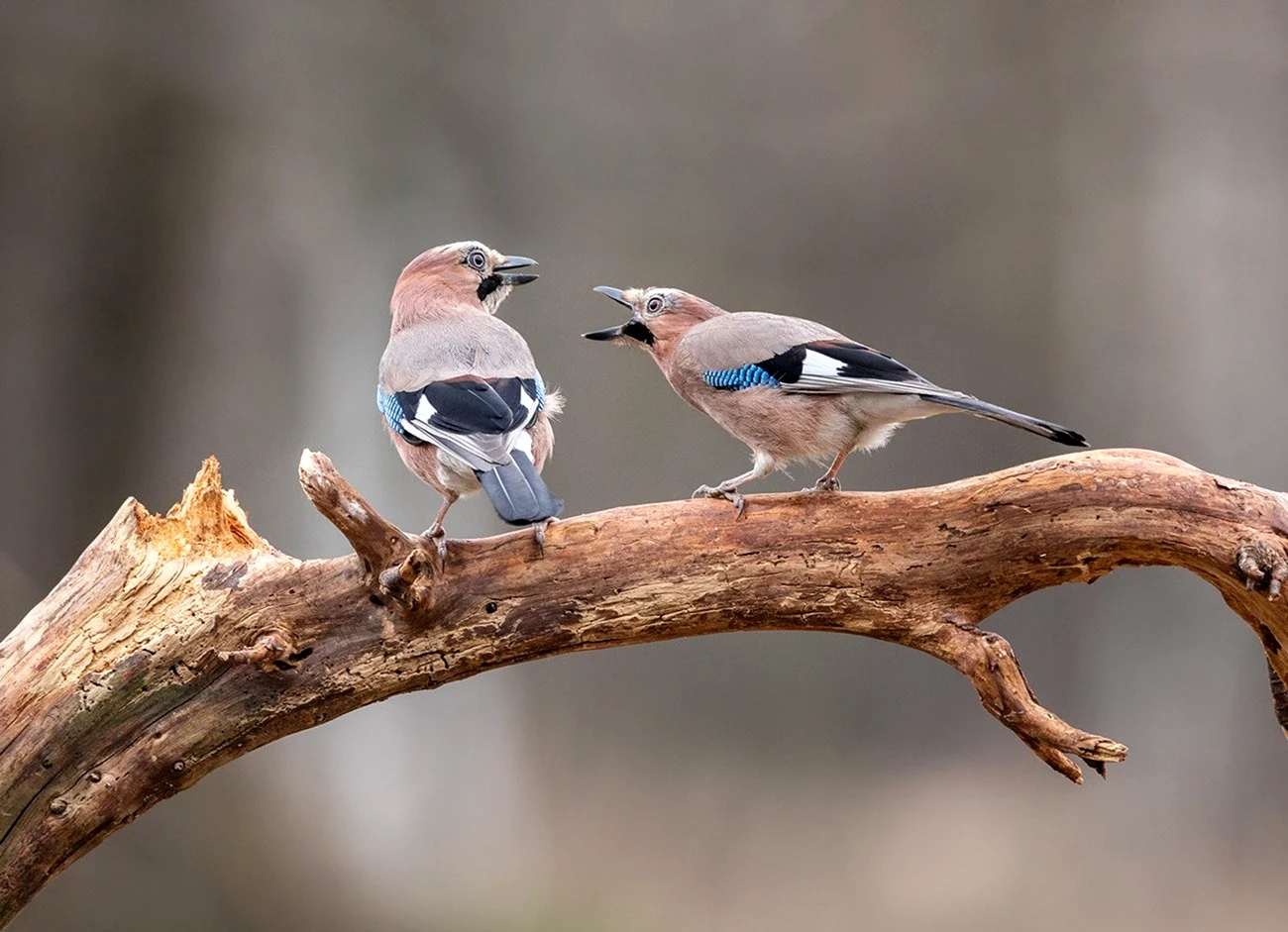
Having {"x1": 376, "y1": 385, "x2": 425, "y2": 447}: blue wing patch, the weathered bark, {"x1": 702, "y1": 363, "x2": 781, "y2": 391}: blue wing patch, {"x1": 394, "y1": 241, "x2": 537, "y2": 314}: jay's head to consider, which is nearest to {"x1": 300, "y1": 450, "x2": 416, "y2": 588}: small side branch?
the weathered bark

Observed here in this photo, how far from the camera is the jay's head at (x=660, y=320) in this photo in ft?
13.6

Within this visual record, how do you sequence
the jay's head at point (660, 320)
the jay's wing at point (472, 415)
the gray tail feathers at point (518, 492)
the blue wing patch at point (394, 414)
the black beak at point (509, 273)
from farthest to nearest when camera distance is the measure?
1. the black beak at point (509, 273)
2. the jay's head at point (660, 320)
3. the blue wing patch at point (394, 414)
4. the jay's wing at point (472, 415)
5. the gray tail feathers at point (518, 492)

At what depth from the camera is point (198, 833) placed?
252 inches

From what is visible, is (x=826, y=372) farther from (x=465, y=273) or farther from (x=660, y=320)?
(x=465, y=273)

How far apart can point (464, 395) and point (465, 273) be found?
1.06 meters

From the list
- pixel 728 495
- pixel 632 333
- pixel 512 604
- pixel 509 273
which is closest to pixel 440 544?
pixel 512 604

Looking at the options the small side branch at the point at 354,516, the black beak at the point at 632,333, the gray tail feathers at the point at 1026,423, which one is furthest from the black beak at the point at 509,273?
the gray tail feathers at the point at 1026,423

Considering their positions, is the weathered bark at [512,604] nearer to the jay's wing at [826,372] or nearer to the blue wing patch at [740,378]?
the jay's wing at [826,372]

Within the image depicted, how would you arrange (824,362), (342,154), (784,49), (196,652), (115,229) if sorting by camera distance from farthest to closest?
(784,49), (342,154), (115,229), (824,362), (196,652)

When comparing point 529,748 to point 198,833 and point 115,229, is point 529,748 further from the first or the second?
point 115,229

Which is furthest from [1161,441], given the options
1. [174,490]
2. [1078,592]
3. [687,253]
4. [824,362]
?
[174,490]

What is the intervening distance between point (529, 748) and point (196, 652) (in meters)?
3.94

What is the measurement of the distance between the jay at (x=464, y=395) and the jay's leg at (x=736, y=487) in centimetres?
46

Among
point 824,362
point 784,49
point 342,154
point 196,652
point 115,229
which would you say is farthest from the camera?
point 784,49
